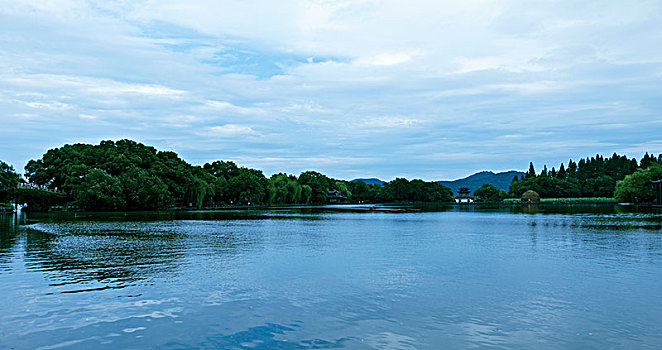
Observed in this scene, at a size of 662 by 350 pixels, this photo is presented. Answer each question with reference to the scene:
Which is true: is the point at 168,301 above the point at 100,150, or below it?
below

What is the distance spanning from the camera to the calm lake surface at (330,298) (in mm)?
11250

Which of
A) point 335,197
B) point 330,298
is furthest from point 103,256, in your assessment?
point 335,197

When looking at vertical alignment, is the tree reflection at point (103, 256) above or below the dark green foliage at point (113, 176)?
below

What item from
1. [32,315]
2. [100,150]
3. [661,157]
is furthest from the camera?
[661,157]

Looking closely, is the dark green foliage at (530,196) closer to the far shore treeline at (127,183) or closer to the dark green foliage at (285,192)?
the far shore treeline at (127,183)

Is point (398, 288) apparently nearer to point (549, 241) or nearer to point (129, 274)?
point (129, 274)

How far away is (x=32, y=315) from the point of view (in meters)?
13.0

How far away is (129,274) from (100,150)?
274ft

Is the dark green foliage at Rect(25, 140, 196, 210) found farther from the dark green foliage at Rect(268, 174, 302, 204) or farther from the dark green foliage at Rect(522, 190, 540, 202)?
the dark green foliage at Rect(522, 190, 540, 202)

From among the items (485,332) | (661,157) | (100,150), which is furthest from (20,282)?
(661,157)

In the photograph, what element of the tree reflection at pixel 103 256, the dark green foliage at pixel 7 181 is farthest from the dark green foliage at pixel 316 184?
the tree reflection at pixel 103 256

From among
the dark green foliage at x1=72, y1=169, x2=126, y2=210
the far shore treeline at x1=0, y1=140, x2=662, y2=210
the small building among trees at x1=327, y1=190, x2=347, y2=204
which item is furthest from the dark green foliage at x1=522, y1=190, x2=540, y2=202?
the dark green foliage at x1=72, y1=169, x2=126, y2=210

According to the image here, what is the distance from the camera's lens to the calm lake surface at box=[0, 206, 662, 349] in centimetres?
1125

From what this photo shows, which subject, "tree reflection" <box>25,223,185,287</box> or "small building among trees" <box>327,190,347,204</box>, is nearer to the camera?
"tree reflection" <box>25,223,185,287</box>
